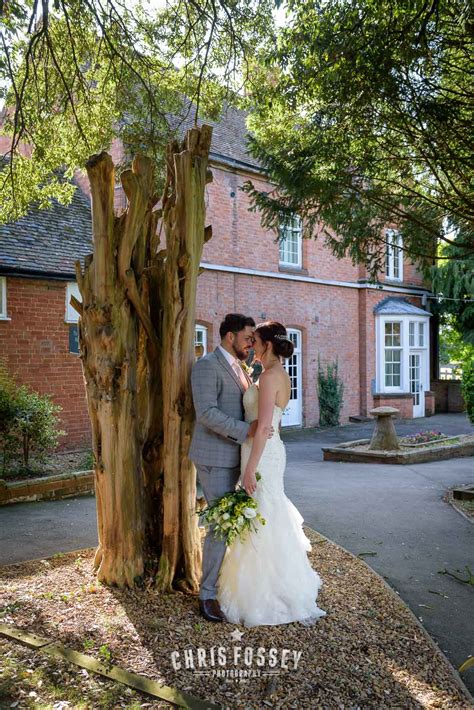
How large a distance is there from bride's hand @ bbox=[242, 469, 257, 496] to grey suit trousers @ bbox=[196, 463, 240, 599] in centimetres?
18

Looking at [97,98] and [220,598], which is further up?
[97,98]

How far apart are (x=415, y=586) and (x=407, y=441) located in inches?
387

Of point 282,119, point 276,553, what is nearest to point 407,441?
point 282,119

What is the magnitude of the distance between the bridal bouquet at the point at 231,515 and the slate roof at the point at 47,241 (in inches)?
373

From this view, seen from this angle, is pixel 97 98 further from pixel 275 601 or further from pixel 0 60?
pixel 275 601

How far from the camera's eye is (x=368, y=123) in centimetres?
788

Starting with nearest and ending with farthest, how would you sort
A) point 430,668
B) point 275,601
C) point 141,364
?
point 430,668
point 275,601
point 141,364

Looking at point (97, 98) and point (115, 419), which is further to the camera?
point (97, 98)

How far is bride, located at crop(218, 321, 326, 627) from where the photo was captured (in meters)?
4.40

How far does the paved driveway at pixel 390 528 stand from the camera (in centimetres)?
522

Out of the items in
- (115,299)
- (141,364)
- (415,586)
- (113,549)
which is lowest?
(415,586)

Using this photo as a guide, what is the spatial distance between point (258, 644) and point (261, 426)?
54.3 inches

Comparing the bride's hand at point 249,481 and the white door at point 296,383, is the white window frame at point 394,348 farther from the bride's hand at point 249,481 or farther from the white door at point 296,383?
the bride's hand at point 249,481

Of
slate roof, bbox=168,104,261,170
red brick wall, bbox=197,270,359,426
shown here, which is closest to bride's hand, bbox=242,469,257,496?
red brick wall, bbox=197,270,359,426
